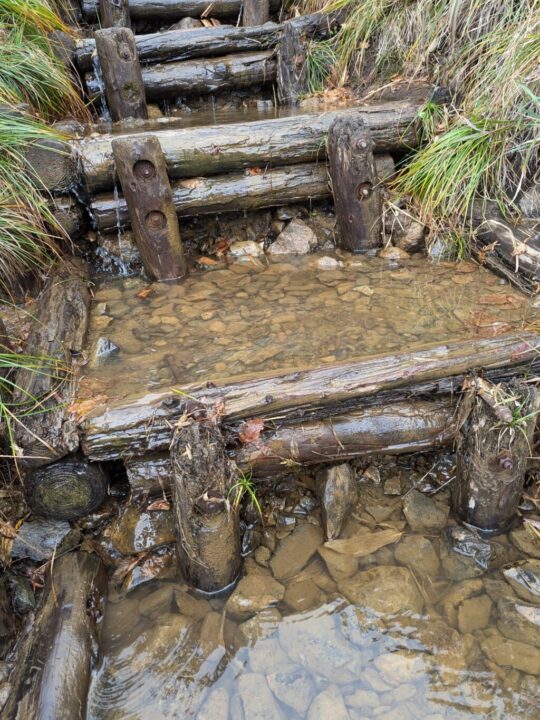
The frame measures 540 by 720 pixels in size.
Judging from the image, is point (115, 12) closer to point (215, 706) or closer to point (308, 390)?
point (308, 390)

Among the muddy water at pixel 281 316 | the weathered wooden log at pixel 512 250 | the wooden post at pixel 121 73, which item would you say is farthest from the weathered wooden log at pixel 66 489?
the wooden post at pixel 121 73

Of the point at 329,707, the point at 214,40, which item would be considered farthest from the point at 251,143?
the point at 329,707

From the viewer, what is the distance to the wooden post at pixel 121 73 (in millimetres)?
4602

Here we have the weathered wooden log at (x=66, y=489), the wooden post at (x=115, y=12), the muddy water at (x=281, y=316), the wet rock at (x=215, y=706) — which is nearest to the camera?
the wet rock at (x=215, y=706)

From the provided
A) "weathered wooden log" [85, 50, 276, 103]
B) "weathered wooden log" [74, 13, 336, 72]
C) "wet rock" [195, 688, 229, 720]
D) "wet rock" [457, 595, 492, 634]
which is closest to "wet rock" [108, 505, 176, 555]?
"wet rock" [195, 688, 229, 720]

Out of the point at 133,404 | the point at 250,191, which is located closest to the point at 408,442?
the point at 133,404

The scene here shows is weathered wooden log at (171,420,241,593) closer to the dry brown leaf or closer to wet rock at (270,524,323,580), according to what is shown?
wet rock at (270,524,323,580)

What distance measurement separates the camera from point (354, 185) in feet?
12.6

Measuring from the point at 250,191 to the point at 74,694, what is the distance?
10.9 ft

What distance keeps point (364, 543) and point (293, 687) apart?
710 millimetres

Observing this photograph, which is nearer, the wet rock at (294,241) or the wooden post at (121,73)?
the wet rock at (294,241)

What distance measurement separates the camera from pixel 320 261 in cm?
396

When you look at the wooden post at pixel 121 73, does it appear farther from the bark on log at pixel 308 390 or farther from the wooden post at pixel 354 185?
the bark on log at pixel 308 390

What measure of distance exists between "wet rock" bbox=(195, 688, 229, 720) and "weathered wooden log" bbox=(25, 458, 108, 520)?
3.15ft
